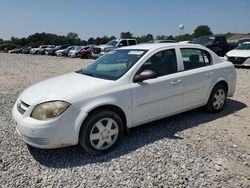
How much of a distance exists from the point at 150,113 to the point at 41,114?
1.73 meters

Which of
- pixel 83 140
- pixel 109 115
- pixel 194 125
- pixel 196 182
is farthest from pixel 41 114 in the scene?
pixel 194 125

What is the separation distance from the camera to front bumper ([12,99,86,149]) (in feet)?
11.3

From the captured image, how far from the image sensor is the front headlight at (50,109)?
11.5 feet

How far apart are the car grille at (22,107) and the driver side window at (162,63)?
1.88m

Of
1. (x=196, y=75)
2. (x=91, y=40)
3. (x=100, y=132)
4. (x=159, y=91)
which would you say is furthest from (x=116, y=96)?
(x=91, y=40)

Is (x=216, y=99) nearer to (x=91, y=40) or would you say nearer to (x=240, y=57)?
(x=240, y=57)

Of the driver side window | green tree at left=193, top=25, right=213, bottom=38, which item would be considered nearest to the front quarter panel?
the driver side window

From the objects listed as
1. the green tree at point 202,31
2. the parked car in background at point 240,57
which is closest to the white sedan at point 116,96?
the parked car in background at point 240,57

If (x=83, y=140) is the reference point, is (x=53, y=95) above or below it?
above

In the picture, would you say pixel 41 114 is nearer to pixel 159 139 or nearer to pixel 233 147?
pixel 159 139

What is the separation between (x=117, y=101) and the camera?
152 inches

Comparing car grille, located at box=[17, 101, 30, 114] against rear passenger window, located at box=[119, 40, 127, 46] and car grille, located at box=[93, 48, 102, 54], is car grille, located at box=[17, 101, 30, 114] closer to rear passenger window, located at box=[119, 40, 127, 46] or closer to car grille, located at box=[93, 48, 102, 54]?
rear passenger window, located at box=[119, 40, 127, 46]

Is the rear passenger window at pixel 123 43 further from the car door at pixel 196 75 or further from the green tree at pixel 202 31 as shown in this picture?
the green tree at pixel 202 31

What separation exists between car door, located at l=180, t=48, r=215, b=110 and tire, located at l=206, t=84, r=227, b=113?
0.21 metres
